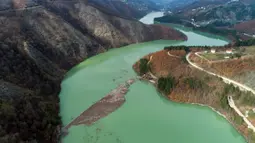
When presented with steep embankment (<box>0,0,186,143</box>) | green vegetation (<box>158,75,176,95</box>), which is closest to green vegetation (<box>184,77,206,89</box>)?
green vegetation (<box>158,75,176,95</box>)

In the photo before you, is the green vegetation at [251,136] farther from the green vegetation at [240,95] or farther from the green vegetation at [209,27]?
the green vegetation at [209,27]

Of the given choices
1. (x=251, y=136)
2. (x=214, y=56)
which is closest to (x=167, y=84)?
(x=214, y=56)

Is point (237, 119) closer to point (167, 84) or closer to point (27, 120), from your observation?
point (167, 84)

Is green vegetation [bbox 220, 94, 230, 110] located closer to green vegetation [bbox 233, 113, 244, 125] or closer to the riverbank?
the riverbank

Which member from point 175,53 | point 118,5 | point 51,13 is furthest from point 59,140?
point 118,5

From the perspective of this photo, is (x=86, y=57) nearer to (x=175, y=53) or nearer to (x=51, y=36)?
(x=51, y=36)

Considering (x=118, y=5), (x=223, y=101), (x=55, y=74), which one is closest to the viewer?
(x=223, y=101)
